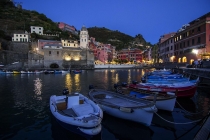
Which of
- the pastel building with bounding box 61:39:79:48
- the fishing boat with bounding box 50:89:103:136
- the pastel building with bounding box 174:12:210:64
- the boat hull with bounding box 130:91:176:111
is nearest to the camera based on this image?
the fishing boat with bounding box 50:89:103:136

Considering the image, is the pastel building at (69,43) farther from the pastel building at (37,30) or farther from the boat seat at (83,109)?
the boat seat at (83,109)

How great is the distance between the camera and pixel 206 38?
39.3 meters

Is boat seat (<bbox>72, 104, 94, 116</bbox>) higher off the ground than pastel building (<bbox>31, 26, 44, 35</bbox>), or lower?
lower

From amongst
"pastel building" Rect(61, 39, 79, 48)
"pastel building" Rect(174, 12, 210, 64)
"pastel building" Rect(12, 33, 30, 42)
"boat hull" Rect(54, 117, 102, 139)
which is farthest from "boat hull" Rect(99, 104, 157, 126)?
"pastel building" Rect(61, 39, 79, 48)

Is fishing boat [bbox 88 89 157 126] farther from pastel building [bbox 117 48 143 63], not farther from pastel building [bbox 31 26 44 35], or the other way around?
pastel building [bbox 117 48 143 63]

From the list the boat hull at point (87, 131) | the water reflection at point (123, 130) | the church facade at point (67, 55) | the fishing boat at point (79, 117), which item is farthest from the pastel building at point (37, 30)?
the boat hull at point (87, 131)

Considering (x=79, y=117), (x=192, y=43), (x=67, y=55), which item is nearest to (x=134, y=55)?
(x=67, y=55)

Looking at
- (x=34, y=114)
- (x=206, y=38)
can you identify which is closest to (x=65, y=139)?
(x=34, y=114)

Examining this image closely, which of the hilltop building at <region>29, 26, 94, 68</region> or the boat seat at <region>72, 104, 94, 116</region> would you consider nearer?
the boat seat at <region>72, 104, 94, 116</region>

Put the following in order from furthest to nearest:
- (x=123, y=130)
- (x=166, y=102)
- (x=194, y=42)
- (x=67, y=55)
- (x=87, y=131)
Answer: (x=67, y=55) < (x=194, y=42) < (x=166, y=102) < (x=123, y=130) < (x=87, y=131)

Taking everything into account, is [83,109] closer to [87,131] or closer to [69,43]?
[87,131]

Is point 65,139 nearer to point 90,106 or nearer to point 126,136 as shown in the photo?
point 90,106

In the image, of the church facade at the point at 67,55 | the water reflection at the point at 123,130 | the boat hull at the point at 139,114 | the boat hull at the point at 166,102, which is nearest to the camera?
the water reflection at the point at 123,130

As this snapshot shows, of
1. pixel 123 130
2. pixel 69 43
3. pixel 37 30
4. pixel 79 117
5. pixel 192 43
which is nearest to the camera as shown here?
pixel 79 117
